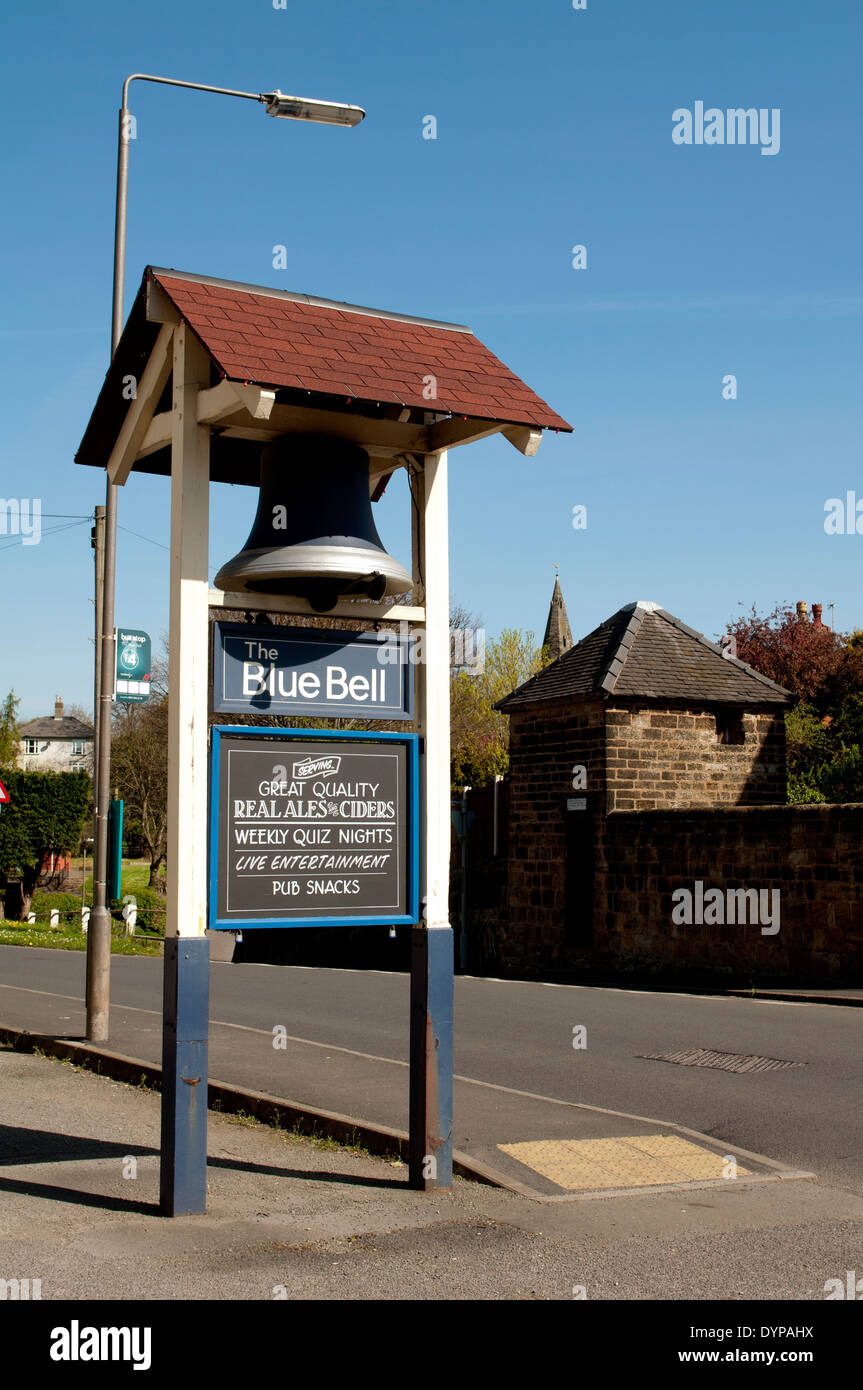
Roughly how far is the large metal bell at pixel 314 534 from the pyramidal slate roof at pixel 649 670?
51.9 ft

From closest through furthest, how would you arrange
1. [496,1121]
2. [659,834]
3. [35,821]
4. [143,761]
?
[496,1121] < [659,834] < [35,821] < [143,761]

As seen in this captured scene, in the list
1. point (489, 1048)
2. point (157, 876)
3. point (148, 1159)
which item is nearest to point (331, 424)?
point (148, 1159)

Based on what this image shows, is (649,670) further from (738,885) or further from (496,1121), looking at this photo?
(496,1121)

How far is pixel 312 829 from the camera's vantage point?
6.67 m

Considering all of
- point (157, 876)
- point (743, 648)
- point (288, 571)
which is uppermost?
point (743, 648)

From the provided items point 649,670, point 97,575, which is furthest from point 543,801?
point 97,575

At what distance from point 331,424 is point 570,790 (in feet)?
55.5

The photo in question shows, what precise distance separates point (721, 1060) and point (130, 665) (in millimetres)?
6449

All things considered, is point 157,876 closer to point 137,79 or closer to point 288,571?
point 137,79

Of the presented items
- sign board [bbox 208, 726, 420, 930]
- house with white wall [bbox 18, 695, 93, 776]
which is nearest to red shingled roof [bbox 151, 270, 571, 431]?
sign board [bbox 208, 726, 420, 930]

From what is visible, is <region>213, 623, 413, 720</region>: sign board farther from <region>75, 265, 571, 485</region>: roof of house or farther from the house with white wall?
the house with white wall

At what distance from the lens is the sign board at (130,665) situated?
12461 mm
